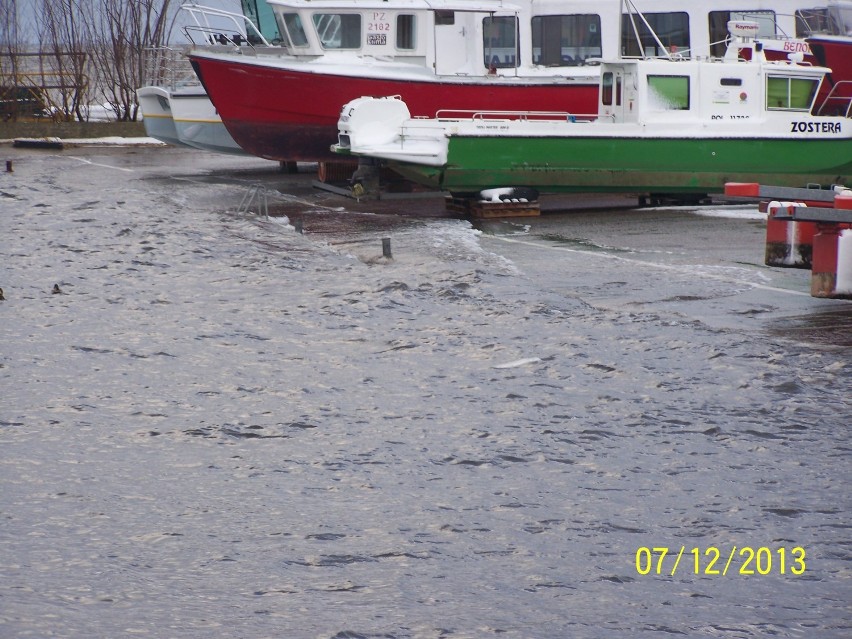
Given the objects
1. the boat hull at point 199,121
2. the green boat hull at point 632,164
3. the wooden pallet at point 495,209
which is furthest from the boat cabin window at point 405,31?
the wooden pallet at point 495,209

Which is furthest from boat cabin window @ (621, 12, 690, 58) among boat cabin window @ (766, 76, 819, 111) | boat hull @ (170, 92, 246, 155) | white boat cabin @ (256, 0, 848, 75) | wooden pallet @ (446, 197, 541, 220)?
boat hull @ (170, 92, 246, 155)

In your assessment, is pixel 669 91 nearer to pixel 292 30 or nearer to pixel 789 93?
pixel 789 93

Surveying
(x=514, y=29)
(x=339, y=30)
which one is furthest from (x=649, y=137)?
(x=339, y=30)

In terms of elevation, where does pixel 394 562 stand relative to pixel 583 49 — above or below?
below

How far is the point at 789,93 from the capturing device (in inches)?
701

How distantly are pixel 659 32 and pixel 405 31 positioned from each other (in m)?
4.92

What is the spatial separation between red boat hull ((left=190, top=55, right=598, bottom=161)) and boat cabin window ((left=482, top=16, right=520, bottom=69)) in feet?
3.07

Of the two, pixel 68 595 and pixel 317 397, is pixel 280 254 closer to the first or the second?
pixel 317 397

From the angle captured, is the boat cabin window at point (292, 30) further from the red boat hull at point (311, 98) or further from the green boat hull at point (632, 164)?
the green boat hull at point (632, 164)

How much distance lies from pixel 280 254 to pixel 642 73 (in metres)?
6.79

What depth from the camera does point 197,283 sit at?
1123 centimetres

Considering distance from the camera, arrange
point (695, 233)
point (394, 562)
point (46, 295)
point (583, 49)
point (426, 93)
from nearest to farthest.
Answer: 1. point (394, 562)
2. point (46, 295)
3. point (695, 233)
4. point (426, 93)
5. point (583, 49)

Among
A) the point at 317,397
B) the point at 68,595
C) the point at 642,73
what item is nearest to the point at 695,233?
the point at 642,73
